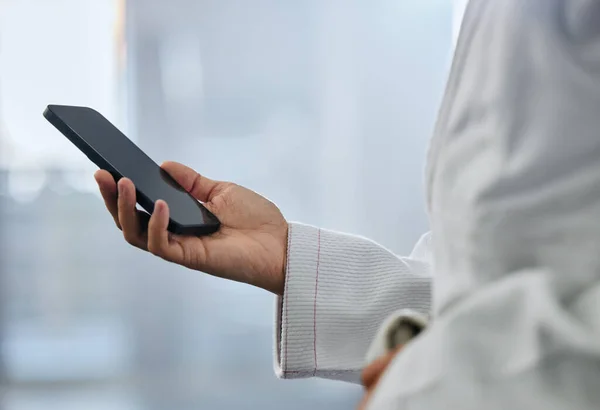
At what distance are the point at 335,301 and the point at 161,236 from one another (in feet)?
0.51

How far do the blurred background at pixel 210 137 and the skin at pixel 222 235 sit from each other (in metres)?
0.84

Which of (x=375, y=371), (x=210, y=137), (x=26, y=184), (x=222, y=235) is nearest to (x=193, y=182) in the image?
(x=222, y=235)

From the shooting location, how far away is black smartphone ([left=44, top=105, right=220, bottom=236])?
0.53 meters

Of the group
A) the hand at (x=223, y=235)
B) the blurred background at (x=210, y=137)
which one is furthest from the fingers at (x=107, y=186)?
the blurred background at (x=210, y=137)

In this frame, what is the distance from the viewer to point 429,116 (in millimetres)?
1463

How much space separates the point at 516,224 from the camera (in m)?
0.25

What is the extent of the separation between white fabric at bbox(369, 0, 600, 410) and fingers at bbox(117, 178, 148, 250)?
11.6 inches

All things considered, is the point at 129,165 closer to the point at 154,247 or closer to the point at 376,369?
the point at 154,247

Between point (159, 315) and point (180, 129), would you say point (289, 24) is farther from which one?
point (159, 315)

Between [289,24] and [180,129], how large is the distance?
1.14 ft

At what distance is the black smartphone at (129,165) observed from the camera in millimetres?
534

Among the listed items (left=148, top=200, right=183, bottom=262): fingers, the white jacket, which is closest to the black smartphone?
(left=148, top=200, right=183, bottom=262): fingers

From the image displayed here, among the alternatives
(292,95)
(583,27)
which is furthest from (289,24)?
(583,27)

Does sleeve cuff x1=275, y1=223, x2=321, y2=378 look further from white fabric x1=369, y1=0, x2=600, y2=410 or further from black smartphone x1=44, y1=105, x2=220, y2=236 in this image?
white fabric x1=369, y1=0, x2=600, y2=410
